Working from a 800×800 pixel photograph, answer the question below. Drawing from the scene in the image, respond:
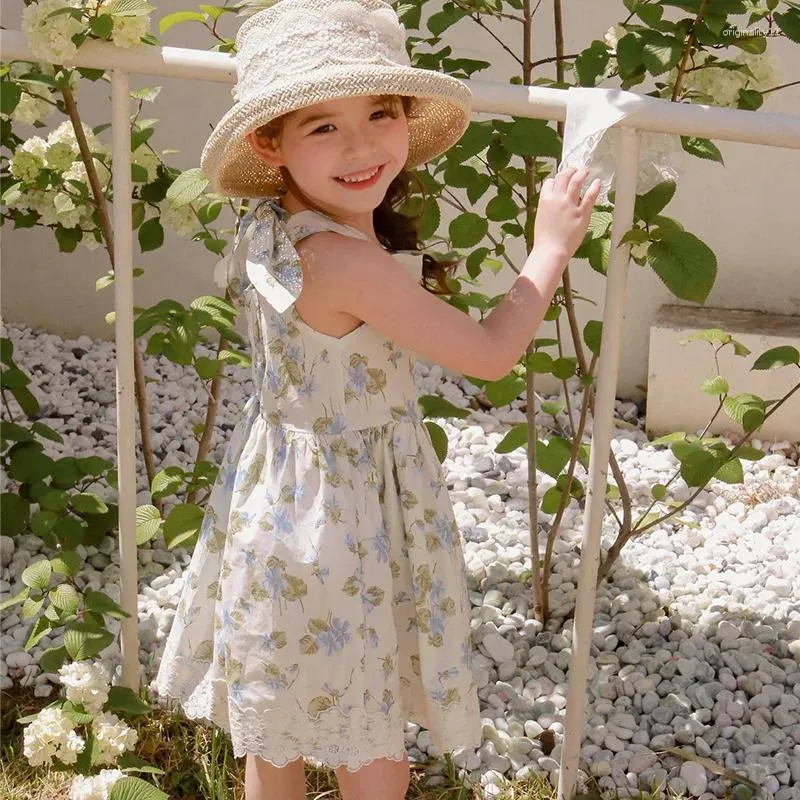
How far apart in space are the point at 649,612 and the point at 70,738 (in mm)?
1166

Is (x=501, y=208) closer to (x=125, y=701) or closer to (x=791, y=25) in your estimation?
(x=791, y=25)

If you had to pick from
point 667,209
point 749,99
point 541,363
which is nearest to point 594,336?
point 541,363

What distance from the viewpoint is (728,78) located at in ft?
6.15

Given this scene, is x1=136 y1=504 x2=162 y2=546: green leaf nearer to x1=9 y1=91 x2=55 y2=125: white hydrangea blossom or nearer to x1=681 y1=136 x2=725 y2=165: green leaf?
x1=9 y1=91 x2=55 y2=125: white hydrangea blossom

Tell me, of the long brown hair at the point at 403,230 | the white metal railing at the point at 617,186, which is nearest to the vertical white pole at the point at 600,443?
the white metal railing at the point at 617,186

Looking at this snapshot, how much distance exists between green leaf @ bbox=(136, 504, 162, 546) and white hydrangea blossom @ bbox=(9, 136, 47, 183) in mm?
608

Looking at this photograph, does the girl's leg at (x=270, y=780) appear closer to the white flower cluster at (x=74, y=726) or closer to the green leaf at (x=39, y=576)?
the white flower cluster at (x=74, y=726)

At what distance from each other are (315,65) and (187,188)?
0.62m

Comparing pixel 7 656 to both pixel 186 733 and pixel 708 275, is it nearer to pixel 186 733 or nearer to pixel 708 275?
pixel 186 733

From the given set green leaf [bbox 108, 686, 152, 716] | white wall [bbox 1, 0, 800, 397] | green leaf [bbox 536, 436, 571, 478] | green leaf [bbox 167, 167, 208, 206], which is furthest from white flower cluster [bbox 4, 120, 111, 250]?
white wall [bbox 1, 0, 800, 397]

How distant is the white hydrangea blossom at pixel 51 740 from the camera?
1885mm

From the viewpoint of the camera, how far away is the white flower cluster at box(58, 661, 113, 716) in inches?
75.2

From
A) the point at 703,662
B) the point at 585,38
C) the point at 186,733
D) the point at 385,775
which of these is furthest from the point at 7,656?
Answer: the point at 585,38

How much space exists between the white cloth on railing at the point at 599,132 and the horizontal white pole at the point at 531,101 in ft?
0.04
